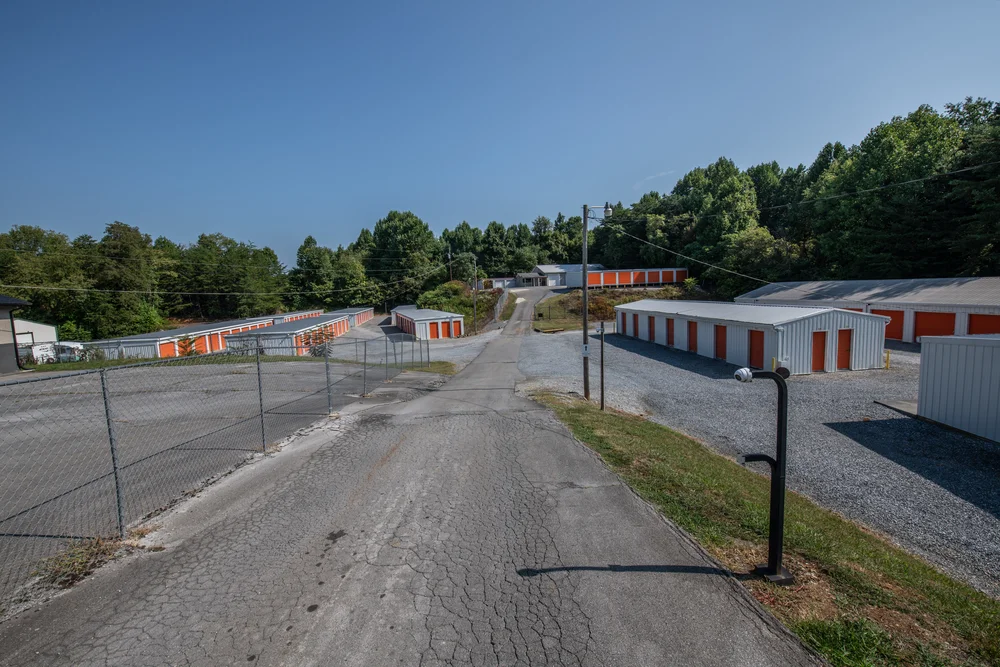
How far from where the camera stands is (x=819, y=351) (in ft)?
65.8

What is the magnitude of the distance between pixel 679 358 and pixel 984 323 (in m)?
15.2

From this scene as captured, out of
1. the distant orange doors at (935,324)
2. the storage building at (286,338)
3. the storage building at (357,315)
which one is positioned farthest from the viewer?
the storage building at (357,315)

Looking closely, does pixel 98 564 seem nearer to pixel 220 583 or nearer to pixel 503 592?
pixel 220 583

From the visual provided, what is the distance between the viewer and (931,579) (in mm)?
4973

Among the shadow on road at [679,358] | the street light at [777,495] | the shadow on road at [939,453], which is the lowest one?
the shadow on road at [679,358]

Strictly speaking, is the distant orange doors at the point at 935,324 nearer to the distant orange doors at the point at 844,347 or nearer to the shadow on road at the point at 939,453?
the distant orange doors at the point at 844,347

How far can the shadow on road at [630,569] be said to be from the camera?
427cm

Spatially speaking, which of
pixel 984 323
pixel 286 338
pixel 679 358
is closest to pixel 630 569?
pixel 679 358

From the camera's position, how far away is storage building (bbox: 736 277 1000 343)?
2364 cm

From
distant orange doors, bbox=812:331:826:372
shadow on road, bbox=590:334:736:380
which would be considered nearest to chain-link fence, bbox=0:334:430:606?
shadow on road, bbox=590:334:736:380

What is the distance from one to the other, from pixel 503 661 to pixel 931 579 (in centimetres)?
508

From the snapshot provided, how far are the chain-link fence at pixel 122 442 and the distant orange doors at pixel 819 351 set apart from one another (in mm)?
18833

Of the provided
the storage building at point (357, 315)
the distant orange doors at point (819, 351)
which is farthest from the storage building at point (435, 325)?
the distant orange doors at point (819, 351)

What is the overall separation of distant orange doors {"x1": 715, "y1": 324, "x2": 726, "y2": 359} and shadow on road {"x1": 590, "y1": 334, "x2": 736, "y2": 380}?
16.3 inches
